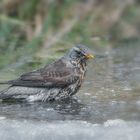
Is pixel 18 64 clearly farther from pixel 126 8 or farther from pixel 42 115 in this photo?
pixel 126 8

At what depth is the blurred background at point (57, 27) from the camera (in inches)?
337

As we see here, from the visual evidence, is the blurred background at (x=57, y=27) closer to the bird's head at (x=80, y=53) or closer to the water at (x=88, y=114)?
the bird's head at (x=80, y=53)

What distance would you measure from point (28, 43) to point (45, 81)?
2502 millimetres

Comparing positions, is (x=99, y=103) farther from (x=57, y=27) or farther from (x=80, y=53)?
(x=57, y=27)

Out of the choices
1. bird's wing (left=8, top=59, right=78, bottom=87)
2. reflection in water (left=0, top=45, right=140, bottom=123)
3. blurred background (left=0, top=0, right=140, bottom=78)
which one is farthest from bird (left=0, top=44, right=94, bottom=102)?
blurred background (left=0, top=0, right=140, bottom=78)

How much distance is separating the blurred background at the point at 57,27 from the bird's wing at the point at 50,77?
96 centimetres

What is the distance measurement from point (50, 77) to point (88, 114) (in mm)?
937

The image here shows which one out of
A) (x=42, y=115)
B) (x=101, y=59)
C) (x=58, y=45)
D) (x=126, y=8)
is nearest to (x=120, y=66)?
(x=101, y=59)

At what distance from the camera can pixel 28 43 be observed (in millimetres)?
9094

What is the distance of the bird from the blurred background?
0.96m

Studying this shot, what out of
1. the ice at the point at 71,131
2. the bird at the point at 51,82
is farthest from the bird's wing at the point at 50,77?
the ice at the point at 71,131

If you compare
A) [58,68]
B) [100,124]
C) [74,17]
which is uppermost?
[74,17]

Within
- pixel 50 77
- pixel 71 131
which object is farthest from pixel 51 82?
pixel 71 131

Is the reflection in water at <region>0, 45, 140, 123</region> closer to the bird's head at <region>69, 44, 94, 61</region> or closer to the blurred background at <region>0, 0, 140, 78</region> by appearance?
the bird's head at <region>69, 44, 94, 61</region>
